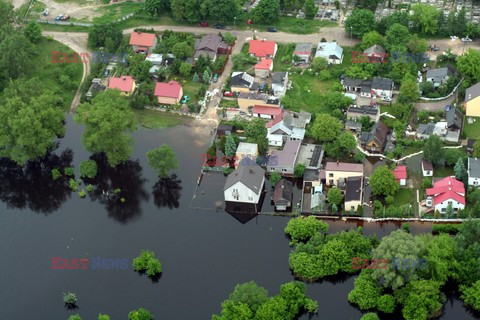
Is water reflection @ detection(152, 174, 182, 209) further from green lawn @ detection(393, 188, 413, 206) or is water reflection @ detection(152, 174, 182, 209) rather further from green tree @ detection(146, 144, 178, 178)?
green lawn @ detection(393, 188, 413, 206)

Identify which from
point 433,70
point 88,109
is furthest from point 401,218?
point 88,109

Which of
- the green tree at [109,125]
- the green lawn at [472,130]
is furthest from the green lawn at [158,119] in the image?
the green lawn at [472,130]

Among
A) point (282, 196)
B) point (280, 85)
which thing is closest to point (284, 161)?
point (282, 196)

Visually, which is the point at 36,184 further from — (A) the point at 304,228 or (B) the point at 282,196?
(A) the point at 304,228

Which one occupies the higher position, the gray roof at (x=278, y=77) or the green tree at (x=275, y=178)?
the gray roof at (x=278, y=77)

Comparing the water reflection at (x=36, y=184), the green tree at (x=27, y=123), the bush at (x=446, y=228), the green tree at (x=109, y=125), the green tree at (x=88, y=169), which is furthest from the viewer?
the green tree at (x=88, y=169)

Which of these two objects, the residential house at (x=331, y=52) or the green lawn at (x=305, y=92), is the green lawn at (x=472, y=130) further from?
the residential house at (x=331, y=52)
